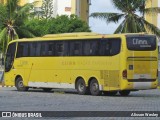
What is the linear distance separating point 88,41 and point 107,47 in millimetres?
1603

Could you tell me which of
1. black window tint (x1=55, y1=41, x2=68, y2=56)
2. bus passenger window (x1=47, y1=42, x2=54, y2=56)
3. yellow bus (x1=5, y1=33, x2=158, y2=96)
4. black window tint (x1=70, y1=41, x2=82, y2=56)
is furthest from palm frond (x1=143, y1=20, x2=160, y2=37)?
black window tint (x1=70, y1=41, x2=82, y2=56)

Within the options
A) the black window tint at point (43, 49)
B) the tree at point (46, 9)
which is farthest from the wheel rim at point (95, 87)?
the tree at point (46, 9)

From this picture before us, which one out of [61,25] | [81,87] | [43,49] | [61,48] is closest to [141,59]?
[81,87]

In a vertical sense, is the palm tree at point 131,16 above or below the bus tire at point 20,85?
above

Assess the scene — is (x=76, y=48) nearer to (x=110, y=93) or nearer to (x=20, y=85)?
(x=110, y=93)

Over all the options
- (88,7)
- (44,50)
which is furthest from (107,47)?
(88,7)

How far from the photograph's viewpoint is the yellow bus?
29672mm

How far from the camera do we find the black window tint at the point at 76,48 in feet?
104

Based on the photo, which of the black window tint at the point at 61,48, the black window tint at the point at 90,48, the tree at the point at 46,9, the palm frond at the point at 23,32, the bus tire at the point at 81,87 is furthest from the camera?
the tree at the point at 46,9

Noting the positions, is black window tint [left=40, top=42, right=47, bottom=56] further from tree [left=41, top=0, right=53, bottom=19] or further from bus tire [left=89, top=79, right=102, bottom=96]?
tree [left=41, top=0, right=53, bottom=19]

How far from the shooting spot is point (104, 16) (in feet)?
181

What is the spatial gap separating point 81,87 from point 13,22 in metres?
24.8

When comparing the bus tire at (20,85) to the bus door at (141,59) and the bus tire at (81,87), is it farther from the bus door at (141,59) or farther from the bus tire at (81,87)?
the bus door at (141,59)

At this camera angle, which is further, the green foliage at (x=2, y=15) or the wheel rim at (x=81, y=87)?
the green foliage at (x=2, y=15)
